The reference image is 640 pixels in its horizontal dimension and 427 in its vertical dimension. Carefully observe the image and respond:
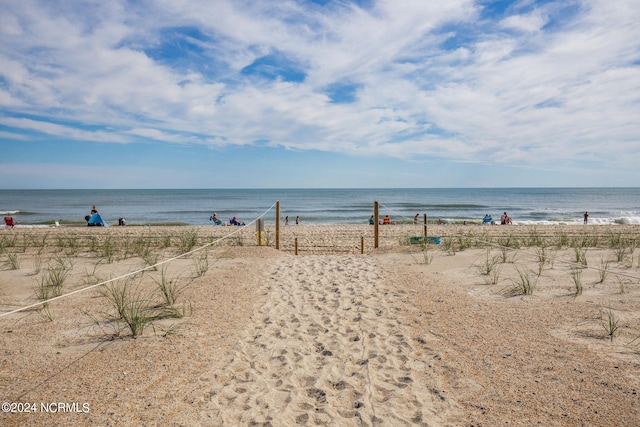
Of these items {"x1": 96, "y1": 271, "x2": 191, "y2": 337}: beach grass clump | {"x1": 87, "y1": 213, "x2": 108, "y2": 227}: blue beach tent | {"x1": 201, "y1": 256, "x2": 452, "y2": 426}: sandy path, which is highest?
{"x1": 87, "y1": 213, "x2": 108, "y2": 227}: blue beach tent

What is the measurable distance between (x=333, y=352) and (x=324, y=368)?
14.8 inches

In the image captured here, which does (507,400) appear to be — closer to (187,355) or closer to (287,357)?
(287,357)

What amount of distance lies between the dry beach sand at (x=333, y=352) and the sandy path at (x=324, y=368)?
0.7 inches

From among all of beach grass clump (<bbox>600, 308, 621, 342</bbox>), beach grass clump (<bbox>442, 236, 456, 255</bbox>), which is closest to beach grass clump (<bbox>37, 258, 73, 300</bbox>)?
beach grass clump (<bbox>600, 308, 621, 342</bbox>)

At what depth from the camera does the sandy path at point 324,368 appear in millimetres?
3039

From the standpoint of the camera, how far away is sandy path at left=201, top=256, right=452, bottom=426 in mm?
3039

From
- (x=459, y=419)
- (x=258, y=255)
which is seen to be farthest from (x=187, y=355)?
(x=258, y=255)

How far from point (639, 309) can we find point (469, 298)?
218cm

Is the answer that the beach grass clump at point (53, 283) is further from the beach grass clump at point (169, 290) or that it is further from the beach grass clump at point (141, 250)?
the beach grass clump at point (141, 250)

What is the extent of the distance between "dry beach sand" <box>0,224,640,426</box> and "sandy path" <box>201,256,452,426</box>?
2 centimetres

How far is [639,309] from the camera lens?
5230 millimetres

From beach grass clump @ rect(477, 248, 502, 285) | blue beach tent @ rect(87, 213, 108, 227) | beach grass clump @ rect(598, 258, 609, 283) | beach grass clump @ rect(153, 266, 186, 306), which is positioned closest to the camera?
beach grass clump @ rect(153, 266, 186, 306)

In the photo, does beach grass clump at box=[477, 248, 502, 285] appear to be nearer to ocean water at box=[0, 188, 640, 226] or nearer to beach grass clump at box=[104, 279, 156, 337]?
beach grass clump at box=[104, 279, 156, 337]

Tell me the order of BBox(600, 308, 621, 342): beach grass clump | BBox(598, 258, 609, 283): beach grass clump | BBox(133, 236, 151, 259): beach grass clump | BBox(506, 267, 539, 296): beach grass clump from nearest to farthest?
BBox(600, 308, 621, 342): beach grass clump → BBox(506, 267, 539, 296): beach grass clump → BBox(598, 258, 609, 283): beach grass clump → BBox(133, 236, 151, 259): beach grass clump
